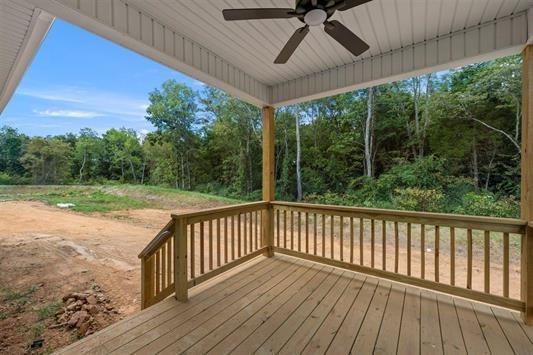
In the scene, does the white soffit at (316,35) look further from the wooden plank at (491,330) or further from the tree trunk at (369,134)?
the tree trunk at (369,134)

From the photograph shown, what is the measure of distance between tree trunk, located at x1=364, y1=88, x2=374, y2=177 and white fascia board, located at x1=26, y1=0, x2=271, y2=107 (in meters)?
6.67

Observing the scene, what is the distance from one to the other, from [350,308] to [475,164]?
23.9 feet

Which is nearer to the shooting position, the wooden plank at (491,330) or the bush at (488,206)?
the wooden plank at (491,330)

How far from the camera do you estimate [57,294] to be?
3.89m

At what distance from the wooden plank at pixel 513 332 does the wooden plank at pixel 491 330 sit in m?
0.03

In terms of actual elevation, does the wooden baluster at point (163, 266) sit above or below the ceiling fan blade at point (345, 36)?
below

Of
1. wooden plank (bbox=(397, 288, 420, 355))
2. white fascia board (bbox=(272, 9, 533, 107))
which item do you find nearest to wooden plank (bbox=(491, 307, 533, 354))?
wooden plank (bbox=(397, 288, 420, 355))

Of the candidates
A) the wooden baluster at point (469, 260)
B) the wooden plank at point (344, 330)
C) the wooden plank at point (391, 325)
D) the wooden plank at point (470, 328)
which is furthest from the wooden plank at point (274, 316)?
the wooden baluster at point (469, 260)

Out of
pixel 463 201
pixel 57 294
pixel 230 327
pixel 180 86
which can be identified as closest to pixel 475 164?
pixel 463 201

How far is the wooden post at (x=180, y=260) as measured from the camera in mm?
2500

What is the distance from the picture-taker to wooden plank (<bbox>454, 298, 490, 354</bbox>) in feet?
5.93

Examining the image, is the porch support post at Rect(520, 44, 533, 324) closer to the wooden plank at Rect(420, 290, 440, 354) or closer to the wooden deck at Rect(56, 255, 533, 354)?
the wooden deck at Rect(56, 255, 533, 354)

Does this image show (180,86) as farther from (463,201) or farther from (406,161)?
(463,201)

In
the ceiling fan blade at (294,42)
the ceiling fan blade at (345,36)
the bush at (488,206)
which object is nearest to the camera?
the ceiling fan blade at (345,36)
